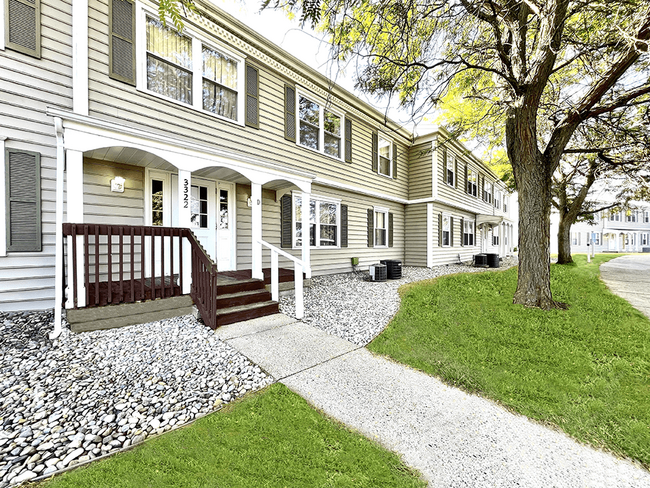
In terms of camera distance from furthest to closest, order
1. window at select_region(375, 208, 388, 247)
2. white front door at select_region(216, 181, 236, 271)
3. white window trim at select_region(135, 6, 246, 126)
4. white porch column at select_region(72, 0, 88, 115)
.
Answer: window at select_region(375, 208, 388, 247) → white front door at select_region(216, 181, 236, 271) → white window trim at select_region(135, 6, 246, 126) → white porch column at select_region(72, 0, 88, 115)

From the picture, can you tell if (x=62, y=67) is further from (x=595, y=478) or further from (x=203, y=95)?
(x=595, y=478)

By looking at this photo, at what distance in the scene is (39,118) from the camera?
13.6 ft

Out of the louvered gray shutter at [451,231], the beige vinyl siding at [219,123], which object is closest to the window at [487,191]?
the louvered gray shutter at [451,231]

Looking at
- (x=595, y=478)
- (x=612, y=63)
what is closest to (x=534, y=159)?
(x=612, y=63)

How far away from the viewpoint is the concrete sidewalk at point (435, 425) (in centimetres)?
183

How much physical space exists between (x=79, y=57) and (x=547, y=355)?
25.8 ft

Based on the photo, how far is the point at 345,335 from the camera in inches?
167

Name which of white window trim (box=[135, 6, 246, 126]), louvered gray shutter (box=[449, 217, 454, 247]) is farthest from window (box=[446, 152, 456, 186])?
white window trim (box=[135, 6, 246, 126])

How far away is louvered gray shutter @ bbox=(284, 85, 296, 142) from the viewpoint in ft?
24.1

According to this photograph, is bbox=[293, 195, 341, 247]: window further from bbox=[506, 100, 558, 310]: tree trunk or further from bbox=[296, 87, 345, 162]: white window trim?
bbox=[506, 100, 558, 310]: tree trunk

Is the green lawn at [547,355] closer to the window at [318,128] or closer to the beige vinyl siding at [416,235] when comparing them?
the window at [318,128]

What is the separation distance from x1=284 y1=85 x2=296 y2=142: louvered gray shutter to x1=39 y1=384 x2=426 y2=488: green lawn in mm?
6679

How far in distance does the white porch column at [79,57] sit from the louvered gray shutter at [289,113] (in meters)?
4.02

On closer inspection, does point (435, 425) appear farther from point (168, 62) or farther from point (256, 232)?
point (168, 62)
